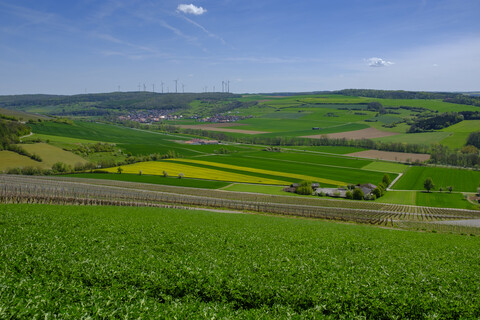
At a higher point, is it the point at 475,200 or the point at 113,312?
the point at 113,312

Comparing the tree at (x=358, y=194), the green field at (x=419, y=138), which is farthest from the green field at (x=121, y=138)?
the green field at (x=419, y=138)

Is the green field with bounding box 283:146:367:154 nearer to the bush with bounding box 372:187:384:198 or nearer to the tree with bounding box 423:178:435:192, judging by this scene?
the tree with bounding box 423:178:435:192

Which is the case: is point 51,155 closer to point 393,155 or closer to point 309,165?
point 309,165

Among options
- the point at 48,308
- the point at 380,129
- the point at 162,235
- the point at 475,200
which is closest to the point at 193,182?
the point at 162,235

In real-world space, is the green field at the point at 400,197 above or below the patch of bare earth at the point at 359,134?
below

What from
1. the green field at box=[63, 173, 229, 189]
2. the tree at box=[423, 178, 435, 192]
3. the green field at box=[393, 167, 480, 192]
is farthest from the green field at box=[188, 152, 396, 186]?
the green field at box=[63, 173, 229, 189]

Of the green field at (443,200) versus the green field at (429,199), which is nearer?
the green field at (443,200)

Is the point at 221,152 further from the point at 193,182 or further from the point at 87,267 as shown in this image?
the point at 87,267

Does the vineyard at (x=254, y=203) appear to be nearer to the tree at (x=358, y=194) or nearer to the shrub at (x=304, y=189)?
the tree at (x=358, y=194)

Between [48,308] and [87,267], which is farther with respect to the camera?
[87,267]
